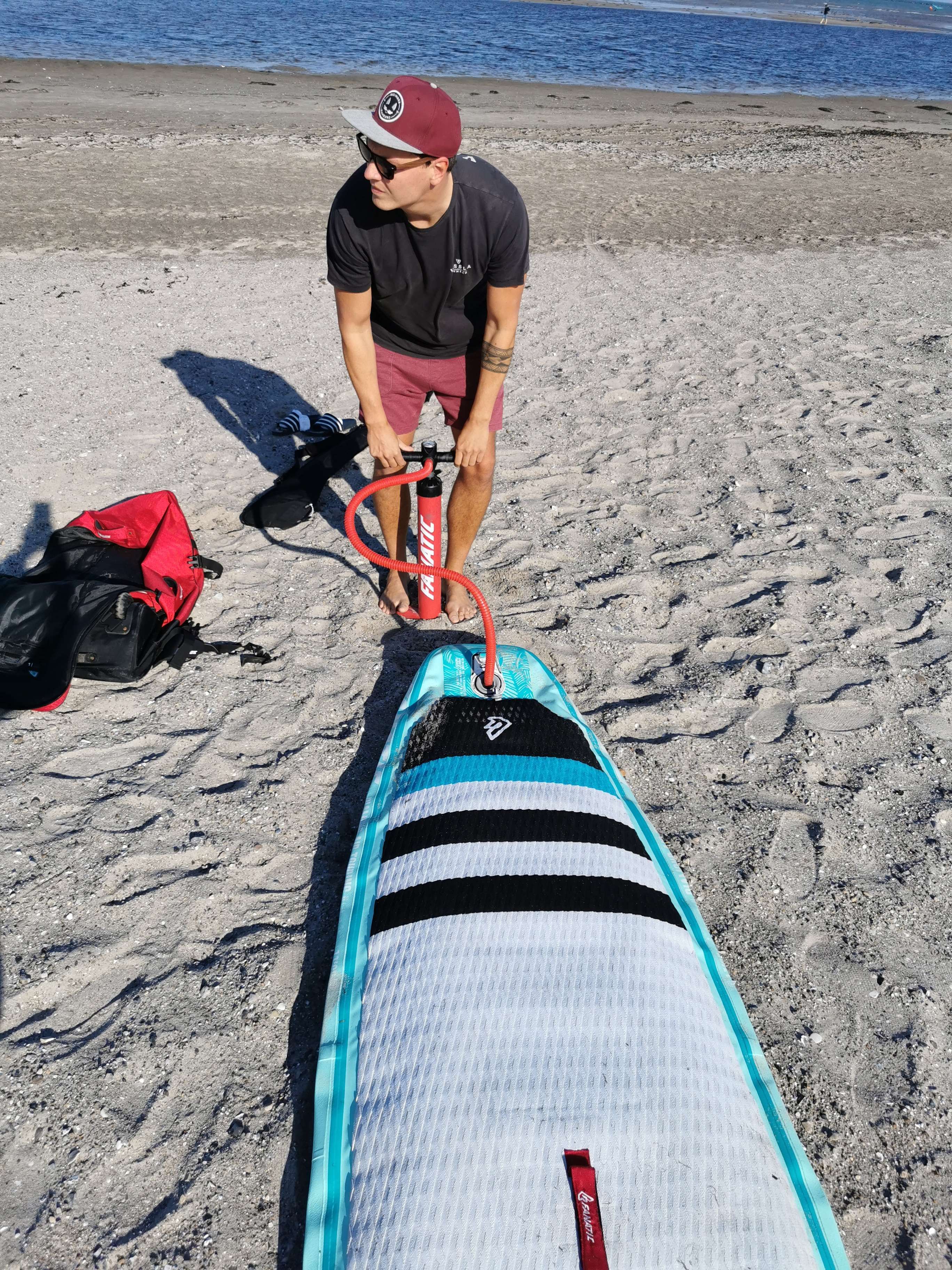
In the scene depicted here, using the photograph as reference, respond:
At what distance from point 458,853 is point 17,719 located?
1874 mm

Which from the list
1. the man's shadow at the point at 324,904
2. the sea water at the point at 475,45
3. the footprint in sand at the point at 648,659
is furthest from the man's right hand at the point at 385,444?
the sea water at the point at 475,45

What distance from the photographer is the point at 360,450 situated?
4824 mm

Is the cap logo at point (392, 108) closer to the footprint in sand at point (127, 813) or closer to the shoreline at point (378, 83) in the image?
the footprint in sand at point (127, 813)

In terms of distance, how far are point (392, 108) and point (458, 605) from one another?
1.91 metres

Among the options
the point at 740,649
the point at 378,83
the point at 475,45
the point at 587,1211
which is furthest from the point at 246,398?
the point at 475,45

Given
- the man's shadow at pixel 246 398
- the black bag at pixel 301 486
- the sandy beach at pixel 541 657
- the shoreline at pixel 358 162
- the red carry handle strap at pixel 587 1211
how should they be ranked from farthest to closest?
the shoreline at pixel 358 162
the man's shadow at pixel 246 398
the black bag at pixel 301 486
the sandy beach at pixel 541 657
the red carry handle strap at pixel 587 1211

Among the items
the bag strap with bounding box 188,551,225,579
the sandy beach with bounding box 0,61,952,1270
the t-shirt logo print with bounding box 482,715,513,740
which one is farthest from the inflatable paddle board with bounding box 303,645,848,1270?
the bag strap with bounding box 188,551,225,579

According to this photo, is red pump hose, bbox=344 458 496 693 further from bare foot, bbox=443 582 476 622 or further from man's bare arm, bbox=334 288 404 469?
bare foot, bbox=443 582 476 622

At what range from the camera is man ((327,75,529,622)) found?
2.45 meters

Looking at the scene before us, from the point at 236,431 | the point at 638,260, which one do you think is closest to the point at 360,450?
the point at 236,431

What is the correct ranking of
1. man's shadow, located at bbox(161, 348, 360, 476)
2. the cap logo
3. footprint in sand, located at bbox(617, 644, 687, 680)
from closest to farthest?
1. the cap logo
2. footprint in sand, located at bbox(617, 644, 687, 680)
3. man's shadow, located at bbox(161, 348, 360, 476)

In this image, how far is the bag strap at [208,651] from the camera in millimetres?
3320

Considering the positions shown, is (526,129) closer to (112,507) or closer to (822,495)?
(822,495)

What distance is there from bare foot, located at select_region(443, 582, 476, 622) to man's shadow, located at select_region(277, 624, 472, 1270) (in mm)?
77
